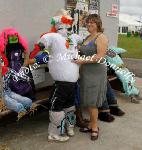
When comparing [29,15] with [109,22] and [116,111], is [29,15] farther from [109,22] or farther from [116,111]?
[109,22]

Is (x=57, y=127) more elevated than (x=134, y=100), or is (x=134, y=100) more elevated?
(x=57, y=127)

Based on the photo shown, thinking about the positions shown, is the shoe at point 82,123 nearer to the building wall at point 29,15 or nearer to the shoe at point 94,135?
the shoe at point 94,135

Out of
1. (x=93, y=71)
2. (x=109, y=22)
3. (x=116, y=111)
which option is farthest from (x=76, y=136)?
(x=109, y=22)

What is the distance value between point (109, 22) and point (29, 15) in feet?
9.42

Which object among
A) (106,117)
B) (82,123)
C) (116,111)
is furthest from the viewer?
(116,111)

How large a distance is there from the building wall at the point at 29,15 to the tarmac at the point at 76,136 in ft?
4.36

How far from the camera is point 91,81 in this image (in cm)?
574

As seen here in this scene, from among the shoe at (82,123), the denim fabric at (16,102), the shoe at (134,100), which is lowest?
the shoe at (134,100)

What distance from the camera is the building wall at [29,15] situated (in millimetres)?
5855

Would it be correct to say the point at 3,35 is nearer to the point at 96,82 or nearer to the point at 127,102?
the point at 96,82

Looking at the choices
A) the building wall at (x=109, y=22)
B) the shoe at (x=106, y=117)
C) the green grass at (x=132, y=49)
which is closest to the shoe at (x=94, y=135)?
the shoe at (x=106, y=117)

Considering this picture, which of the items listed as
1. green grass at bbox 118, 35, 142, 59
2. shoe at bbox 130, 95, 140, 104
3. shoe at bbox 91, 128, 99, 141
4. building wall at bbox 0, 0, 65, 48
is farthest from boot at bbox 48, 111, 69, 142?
green grass at bbox 118, 35, 142, 59

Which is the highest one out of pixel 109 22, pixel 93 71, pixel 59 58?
pixel 109 22

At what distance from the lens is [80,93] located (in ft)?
19.3
